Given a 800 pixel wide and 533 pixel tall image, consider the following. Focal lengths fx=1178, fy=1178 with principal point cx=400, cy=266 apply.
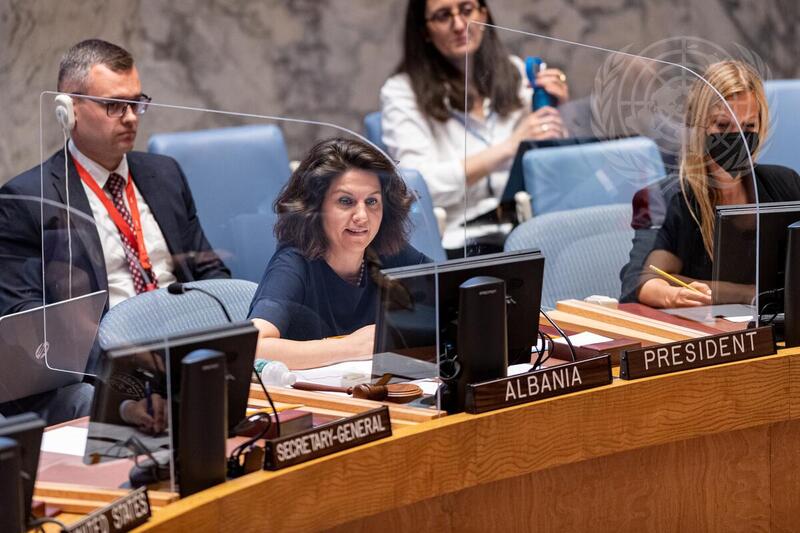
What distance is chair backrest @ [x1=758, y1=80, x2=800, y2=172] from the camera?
2578 millimetres

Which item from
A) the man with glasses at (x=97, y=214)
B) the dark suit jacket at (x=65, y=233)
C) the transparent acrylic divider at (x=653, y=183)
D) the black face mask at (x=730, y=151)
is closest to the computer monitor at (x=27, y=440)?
the man with glasses at (x=97, y=214)

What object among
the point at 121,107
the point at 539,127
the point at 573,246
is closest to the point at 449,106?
the point at 539,127

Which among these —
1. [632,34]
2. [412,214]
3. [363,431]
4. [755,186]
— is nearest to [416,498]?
[363,431]

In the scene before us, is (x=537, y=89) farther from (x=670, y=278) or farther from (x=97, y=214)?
(x=97, y=214)

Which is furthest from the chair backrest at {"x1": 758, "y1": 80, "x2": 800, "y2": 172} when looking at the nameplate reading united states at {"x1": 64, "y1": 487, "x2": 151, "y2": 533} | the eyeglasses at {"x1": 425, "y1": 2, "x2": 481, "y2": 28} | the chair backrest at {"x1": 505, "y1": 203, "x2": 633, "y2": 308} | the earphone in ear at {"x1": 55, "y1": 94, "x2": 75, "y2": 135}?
the nameplate reading united states at {"x1": 64, "y1": 487, "x2": 151, "y2": 533}

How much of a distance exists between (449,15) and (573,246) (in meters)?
1.33

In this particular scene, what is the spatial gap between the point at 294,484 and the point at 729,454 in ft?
3.04

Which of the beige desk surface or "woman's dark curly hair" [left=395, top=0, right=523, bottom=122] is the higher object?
"woman's dark curly hair" [left=395, top=0, right=523, bottom=122]

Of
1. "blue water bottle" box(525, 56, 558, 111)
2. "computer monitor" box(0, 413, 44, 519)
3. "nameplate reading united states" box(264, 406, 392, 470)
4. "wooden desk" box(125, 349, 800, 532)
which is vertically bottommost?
"wooden desk" box(125, 349, 800, 532)

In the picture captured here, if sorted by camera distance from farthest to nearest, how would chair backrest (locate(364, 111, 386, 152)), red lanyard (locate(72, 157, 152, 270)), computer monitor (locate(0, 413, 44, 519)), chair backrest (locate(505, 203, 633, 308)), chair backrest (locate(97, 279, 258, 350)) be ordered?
chair backrest (locate(364, 111, 386, 152)) → chair backrest (locate(505, 203, 633, 308)) → red lanyard (locate(72, 157, 152, 270)) → chair backrest (locate(97, 279, 258, 350)) → computer monitor (locate(0, 413, 44, 519))

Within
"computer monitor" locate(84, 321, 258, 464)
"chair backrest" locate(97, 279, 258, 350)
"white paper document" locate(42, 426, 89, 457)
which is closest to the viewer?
"computer monitor" locate(84, 321, 258, 464)

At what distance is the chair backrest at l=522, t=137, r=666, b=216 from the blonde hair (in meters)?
→ 0.08

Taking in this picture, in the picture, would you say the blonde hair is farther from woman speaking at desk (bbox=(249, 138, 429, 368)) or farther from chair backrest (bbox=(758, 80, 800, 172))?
woman speaking at desk (bbox=(249, 138, 429, 368))

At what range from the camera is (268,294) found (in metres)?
2.18
